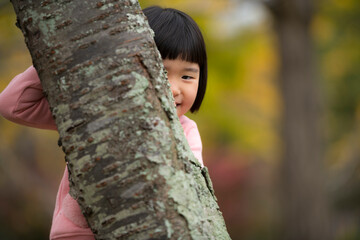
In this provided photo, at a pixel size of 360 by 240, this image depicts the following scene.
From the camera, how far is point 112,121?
3.74ft

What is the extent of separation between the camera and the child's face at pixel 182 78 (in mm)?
1766

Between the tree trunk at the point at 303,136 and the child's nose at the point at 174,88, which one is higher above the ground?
the child's nose at the point at 174,88

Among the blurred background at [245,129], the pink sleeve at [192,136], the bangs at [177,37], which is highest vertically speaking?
the bangs at [177,37]

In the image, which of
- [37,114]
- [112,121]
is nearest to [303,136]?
[37,114]

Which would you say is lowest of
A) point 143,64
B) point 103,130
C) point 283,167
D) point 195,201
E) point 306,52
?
point 283,167

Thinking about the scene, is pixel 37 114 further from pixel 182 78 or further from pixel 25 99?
pixel 182 78

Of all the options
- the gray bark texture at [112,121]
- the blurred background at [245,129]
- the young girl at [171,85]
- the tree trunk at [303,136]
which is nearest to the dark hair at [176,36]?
the young girl at [171,85]

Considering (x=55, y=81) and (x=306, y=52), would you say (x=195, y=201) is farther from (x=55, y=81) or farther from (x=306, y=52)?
(x=306, y=52)

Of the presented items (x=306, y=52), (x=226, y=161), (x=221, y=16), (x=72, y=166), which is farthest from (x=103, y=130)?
(x=226, y=161)

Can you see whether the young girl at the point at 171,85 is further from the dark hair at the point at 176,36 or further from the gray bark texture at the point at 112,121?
the gray bark texture at the point at 112,121

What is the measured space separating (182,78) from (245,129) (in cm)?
1224

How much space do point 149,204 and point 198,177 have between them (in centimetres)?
19

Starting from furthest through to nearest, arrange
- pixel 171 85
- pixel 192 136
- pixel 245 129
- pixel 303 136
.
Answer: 1. pixel 245 129
2. pixel 303 136
3. pixel 192 136
4. pixel 171 85

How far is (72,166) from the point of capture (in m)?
1.17
